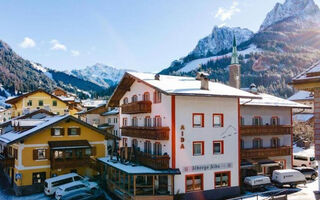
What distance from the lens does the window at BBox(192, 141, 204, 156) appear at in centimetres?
2866

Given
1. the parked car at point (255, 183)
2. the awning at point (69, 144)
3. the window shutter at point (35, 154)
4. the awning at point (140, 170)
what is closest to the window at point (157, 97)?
the awning at point (140, 170)

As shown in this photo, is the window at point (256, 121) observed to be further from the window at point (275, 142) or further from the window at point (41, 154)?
the window at point (41, 154)

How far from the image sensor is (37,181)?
33.9m

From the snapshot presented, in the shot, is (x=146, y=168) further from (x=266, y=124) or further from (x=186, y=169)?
(x=266, y=124)

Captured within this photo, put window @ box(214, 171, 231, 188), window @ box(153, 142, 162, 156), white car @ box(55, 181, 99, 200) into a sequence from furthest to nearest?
window @ box(153, 142, 162, 156)
window @ box(214, 171, 231, 188)
white car @ box(55, 181, 99, 200)

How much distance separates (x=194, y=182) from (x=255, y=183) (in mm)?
7558

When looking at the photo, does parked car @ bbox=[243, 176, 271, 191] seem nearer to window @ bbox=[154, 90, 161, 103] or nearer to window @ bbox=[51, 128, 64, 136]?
window @ bbox=[154, 90, 161, 103]

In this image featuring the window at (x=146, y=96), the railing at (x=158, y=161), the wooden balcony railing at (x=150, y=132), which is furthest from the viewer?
the window at (x=146, y=96)

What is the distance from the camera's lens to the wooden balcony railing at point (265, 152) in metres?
33.5

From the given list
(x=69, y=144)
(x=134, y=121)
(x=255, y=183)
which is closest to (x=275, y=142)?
(x=255, y=183)

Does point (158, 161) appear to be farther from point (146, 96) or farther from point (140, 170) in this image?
point (146, 96)

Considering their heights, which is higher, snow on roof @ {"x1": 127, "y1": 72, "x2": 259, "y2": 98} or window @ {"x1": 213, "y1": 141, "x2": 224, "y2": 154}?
snow on roof @ {"x1": 127, "y1": 72, "x2": 259, "y2": 98}

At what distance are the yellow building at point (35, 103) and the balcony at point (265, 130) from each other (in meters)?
53.9

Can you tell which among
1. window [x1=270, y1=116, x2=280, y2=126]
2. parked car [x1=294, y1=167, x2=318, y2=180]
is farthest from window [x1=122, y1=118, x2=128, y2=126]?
parked car [x1=294, y1=167, x2=318, y2=180]
